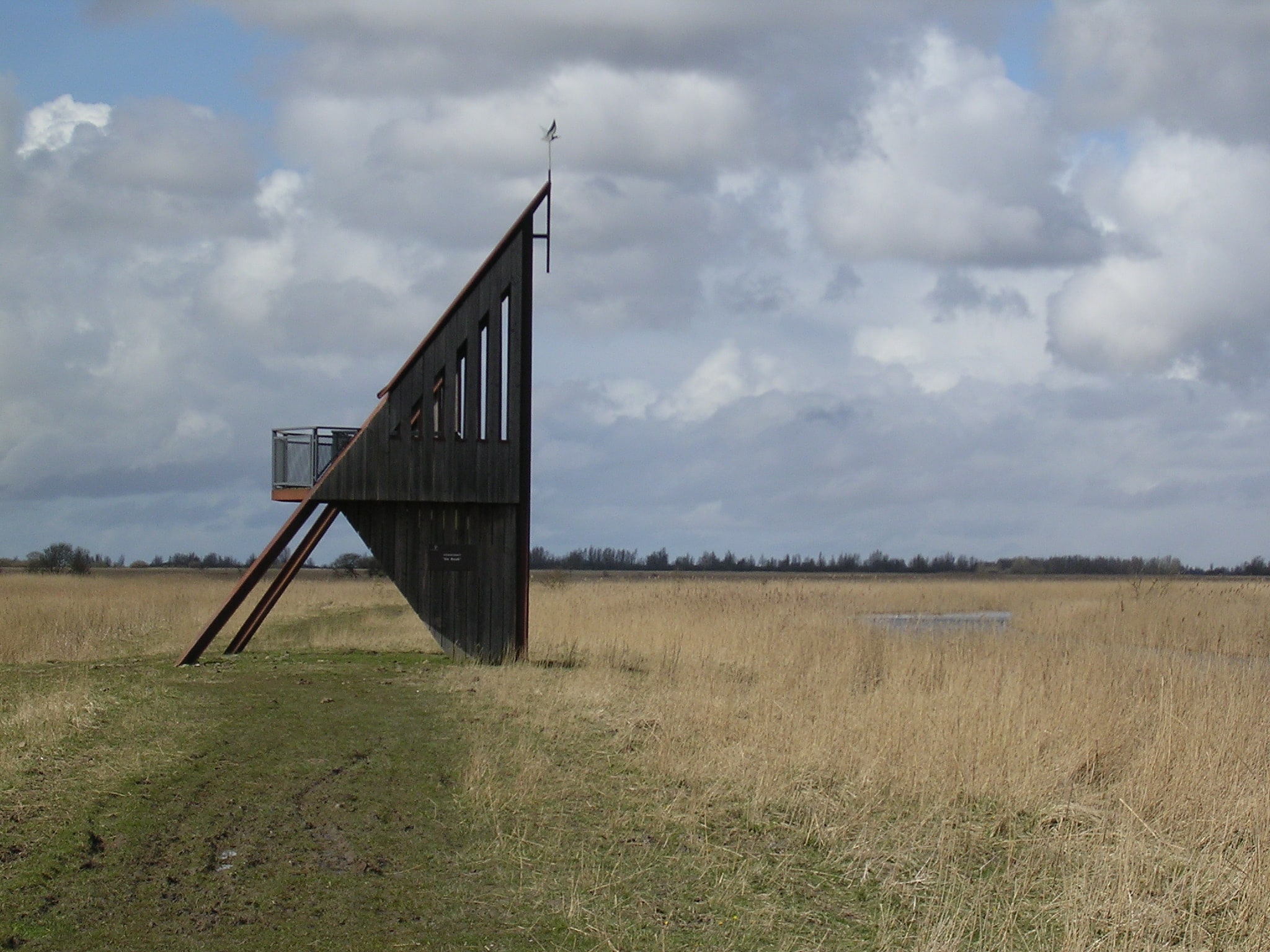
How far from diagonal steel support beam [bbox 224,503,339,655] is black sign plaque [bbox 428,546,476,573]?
196cm

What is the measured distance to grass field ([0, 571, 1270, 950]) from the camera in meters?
7.51

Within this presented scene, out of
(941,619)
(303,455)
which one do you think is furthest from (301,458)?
(941,619)

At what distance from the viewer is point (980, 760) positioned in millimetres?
11703

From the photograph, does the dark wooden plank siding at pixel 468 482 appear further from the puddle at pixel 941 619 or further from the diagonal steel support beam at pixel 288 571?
the puddle at pixel 941 619

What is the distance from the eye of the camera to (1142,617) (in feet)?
99.6

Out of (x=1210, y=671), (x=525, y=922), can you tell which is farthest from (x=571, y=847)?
(x=1210, y=671)

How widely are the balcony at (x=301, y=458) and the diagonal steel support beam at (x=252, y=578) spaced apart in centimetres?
117

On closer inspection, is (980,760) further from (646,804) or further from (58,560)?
(58,560)

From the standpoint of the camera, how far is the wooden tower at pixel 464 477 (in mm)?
21438

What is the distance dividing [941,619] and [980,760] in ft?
92.4

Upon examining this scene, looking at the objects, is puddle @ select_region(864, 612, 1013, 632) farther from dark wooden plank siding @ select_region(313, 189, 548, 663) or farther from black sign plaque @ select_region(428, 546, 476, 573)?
black sign plaque @ select_region(428, 546, 476, 573)

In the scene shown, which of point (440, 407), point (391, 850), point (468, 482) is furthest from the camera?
point (440, 407)

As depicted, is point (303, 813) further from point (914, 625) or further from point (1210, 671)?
point (914, 625)

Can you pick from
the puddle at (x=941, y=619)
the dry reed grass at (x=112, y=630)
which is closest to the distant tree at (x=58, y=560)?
the dry reed grass at (x=112, y=630)
